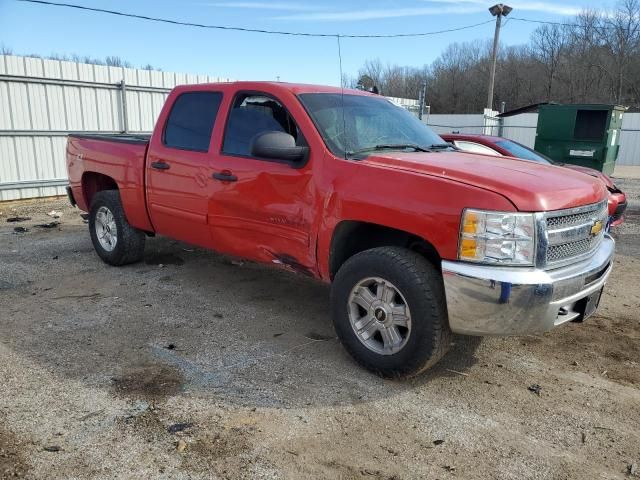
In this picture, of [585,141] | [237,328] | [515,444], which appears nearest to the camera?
[515,444]

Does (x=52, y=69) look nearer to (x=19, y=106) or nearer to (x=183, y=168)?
(x=19, y=106)

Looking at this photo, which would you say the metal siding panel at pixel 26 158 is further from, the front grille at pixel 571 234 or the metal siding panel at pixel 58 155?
the front grille at pixel 571 234

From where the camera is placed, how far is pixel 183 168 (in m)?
4.81

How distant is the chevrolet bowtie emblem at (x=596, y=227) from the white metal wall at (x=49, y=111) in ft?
36.5

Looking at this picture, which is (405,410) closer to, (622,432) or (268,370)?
(268,370)

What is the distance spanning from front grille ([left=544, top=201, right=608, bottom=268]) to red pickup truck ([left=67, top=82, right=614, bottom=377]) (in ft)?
0.04

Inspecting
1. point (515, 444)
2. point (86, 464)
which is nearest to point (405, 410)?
point (515, 444)

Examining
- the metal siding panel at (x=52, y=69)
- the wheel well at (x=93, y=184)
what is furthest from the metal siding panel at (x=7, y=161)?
the wheel well at (x=93, y=184)

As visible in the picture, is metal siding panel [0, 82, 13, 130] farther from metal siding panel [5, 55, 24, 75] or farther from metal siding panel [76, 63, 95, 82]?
metal siding panel [76, 63, 95, 82]

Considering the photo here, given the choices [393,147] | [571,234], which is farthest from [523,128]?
[571,234]

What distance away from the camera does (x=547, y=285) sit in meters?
2.98

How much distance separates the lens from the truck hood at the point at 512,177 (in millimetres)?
3036

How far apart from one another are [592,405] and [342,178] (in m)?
2.15

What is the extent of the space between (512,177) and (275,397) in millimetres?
2017
